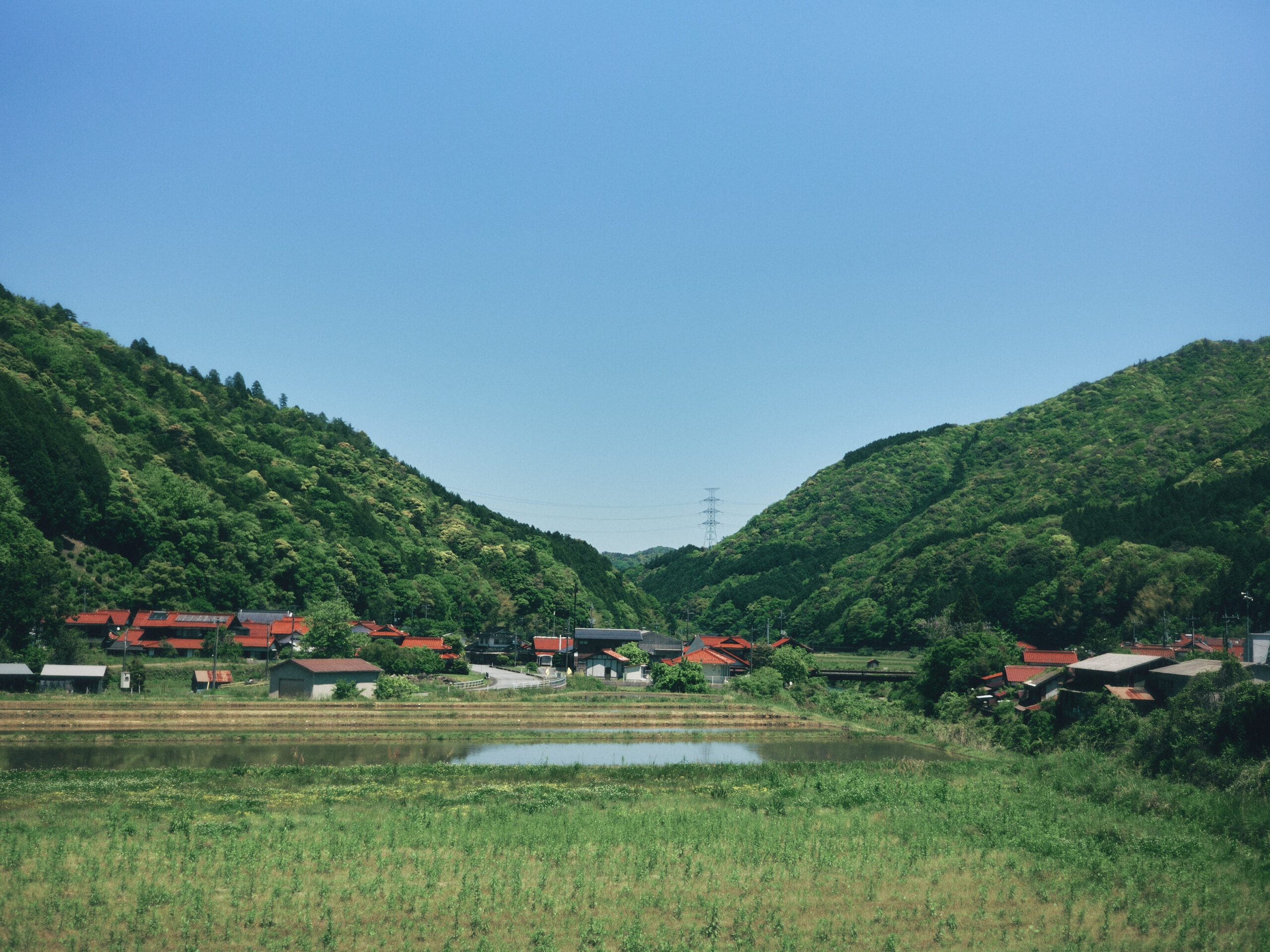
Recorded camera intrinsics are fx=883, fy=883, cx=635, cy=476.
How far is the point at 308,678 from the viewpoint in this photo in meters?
42.5

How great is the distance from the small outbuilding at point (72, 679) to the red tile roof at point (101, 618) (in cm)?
1633

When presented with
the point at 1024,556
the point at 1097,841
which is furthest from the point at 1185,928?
the point at 1024,556

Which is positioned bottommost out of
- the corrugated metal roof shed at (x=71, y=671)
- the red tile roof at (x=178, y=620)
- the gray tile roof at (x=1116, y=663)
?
the corrugated metal roof shed at (x=71, y=671)

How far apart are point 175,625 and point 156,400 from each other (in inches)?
1801

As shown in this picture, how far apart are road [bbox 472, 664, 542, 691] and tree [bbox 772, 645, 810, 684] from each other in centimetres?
1620

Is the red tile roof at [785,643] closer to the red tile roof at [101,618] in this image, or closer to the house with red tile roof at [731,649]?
the house with red tile roof at [731,649]

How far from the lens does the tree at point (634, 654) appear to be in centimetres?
6384

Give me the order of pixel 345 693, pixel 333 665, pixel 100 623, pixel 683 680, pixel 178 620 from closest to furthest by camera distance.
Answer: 1. pixel 345 693
2. pixel 333 665
3. pixel 683 680
4. pixel 100 623
5. pixel 178 620

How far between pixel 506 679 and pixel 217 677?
17.7m

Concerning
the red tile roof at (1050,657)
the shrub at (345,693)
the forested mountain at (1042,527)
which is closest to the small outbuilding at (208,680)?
the shrub at (345,693)

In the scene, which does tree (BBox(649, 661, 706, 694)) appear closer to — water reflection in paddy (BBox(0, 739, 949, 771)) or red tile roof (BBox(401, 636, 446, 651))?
water reflection in paddy (BBox(0, 739, 949, 771))

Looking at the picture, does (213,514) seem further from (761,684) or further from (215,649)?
(761,684)

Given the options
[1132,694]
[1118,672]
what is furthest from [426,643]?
[1132,694]

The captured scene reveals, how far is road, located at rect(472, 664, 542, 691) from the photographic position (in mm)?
50281
